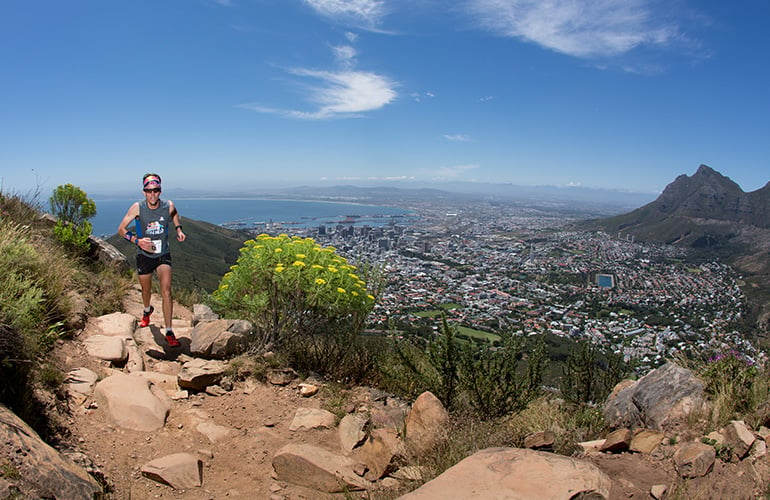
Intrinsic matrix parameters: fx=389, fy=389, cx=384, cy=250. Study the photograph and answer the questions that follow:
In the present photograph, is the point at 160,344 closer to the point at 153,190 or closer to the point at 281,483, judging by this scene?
the point at 153,190

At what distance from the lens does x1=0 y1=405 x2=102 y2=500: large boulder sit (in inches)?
83.5

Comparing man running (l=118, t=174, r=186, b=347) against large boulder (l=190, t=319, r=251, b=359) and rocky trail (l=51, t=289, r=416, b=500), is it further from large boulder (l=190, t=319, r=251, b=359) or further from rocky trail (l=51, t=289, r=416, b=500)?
rocky trail (l=51, t=289, r=416, b=500)

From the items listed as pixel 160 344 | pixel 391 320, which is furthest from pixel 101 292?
pixel 391 320

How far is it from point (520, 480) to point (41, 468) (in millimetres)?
2795

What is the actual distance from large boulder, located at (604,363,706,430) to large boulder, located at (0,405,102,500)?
4.46 metres

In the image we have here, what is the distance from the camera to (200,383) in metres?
4.34

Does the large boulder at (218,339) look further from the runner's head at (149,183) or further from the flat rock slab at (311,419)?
the runner's head at (149,183)

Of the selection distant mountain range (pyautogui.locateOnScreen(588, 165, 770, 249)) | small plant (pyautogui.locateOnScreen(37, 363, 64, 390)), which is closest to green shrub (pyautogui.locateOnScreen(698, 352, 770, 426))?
small plant (pyautogui.locateOnScreen(37, 363, 64, 390))

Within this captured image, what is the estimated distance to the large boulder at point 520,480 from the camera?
7.50ft

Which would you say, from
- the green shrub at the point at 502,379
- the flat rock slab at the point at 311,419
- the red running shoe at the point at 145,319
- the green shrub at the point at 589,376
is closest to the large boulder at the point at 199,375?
the flat rock slab at the point at 311,419

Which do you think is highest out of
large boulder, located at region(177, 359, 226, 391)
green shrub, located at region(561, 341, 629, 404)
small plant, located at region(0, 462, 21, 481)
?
small plant, located at region(0, 462, 21, 481)

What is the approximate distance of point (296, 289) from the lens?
15.8ft

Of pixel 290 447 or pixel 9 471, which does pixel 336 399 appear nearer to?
pixel 290 447

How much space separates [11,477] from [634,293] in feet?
129
